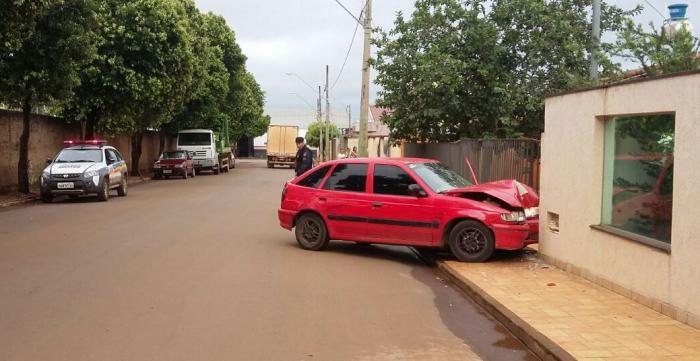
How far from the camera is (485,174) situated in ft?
51.6

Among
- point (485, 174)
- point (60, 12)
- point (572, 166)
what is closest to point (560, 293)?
point (572, 166)

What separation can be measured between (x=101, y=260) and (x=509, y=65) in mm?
12730

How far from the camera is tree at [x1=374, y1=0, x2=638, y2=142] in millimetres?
17734

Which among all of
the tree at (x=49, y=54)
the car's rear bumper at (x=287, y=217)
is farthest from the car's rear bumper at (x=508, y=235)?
the tree at (x=49, y=54)

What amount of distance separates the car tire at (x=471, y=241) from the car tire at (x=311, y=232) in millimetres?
2136

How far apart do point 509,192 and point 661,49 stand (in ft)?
9.04

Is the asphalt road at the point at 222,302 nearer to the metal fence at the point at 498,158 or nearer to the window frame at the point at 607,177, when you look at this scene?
the window frame at the point at 607,177

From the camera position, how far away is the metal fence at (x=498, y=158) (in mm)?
13539

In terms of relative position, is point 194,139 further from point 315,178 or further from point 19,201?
point 315,178

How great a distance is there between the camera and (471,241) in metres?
9.48

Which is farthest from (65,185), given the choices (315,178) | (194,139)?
(194,139)

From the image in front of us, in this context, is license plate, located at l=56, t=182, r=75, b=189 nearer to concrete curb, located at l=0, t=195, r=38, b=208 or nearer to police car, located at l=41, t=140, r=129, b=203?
police car, located at l=41, t=140, r=129, b=203

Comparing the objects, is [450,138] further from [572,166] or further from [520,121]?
[572,166]

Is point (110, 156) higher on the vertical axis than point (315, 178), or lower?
higher
